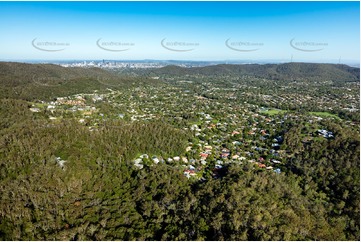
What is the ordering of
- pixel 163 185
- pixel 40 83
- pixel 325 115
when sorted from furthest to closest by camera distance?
pixel 40 83 → pixel 325 115 → pixel 163 185

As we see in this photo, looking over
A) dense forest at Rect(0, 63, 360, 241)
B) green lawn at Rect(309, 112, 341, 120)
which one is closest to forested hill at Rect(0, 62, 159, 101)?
dense forest at Rect(0, 63, 360, 241)

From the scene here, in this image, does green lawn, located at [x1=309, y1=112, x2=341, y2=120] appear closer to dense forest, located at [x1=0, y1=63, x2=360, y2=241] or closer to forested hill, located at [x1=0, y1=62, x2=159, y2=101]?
dense forest, located at [x1=0, y1=63, x2=360, y2=241]

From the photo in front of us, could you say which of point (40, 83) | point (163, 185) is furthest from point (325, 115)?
point (40, 83)

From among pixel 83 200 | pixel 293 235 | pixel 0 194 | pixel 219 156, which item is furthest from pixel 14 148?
pixel 293 235

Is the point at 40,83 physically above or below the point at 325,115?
above

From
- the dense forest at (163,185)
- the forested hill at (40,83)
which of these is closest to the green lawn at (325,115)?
the dense forest at (163,185)

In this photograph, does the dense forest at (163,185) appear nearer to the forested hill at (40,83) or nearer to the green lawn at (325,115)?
the green lawn at (325,115)

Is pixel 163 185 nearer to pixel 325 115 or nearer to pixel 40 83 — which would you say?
pixel 325 115

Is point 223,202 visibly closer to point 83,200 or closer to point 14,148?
point 83,200
